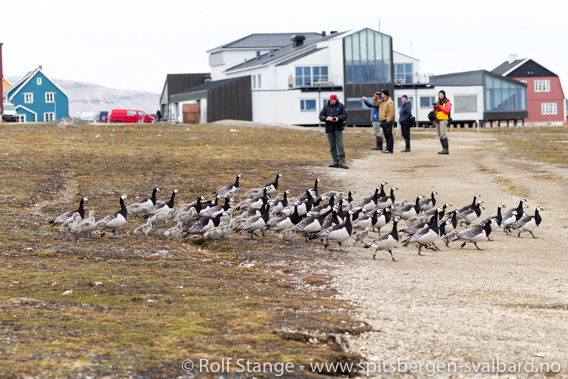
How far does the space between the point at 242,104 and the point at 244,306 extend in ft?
249

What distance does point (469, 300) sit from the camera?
13039 millimetres

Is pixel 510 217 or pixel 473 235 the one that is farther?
pixel 510 217

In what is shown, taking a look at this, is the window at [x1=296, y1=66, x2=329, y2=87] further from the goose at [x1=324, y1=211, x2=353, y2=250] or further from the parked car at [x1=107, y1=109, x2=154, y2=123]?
the goose at [x1=324, y1=211, x2=353, y2=250]

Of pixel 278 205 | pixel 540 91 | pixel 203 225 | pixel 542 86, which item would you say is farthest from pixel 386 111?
pixel 542 86

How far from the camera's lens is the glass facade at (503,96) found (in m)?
96.6

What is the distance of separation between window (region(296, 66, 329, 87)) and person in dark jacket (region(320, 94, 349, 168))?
54541 mm

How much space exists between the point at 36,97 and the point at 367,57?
6358 centimetres

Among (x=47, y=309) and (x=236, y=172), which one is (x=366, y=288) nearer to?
(x=47, y=309)

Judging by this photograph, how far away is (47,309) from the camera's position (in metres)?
11.4

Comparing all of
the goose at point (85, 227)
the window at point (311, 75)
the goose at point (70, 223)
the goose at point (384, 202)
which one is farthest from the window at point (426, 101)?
the goose at point (85, 227)

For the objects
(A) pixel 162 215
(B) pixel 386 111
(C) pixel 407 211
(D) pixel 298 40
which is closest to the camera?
(A) pixel 162 215

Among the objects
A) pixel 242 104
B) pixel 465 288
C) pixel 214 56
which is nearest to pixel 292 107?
pixel 242 104

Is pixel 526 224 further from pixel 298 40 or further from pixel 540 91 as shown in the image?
pixel 540 91

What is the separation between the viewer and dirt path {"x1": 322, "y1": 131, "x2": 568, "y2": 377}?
10117 millimetres
